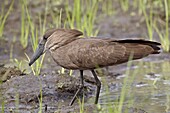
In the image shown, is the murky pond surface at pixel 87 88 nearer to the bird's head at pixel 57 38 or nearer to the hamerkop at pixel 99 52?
the hamerkop at pixel 99 52

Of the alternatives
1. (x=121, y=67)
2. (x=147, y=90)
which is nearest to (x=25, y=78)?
(x=147, y=90)

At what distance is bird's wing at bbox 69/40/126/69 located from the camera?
627 cm

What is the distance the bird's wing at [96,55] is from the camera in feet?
20.6

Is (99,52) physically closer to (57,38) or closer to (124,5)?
(57,38)

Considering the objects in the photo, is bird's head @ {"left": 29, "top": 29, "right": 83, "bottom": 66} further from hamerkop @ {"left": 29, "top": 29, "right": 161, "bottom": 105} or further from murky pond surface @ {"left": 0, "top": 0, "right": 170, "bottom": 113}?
murky pond surface @ {"left": 0, "top": 0, "right": 170, "bottom": 113}

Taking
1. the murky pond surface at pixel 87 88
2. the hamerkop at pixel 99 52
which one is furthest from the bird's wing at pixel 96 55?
the murky pond surface at pixel 87 88

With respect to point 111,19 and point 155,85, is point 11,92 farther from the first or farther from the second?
point 111,19

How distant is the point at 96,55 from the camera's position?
6297 mm

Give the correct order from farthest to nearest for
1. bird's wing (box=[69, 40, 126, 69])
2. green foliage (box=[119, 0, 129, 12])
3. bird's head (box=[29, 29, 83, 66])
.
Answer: green foliage (box=[119, 0, 129, 12]), bird's head (box=[29, 29, 83, 66]), bird's wing (box=[69, 40, 126, 69])

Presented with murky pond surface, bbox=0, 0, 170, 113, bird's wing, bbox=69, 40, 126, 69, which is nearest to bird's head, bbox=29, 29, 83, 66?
bird's wing, bbox=69, 40, 126, 69

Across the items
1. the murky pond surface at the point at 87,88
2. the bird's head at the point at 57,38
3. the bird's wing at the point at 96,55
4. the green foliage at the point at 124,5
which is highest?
the green foliage at the point at 124,5

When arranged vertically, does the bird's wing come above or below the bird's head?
below

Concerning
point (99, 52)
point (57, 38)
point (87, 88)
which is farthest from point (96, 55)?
point (87, 88)

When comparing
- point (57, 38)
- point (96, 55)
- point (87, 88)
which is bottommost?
point (87, 88)
